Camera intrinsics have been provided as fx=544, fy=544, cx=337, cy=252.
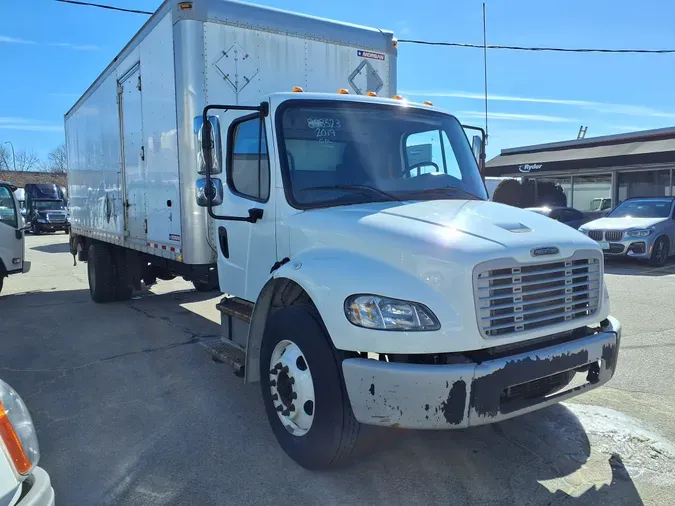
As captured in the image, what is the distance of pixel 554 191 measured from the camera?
83.6ft

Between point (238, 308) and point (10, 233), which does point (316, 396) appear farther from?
point (10, 233)

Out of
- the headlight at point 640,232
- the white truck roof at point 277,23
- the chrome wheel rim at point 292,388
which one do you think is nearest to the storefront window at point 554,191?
the headlight at point 640,232

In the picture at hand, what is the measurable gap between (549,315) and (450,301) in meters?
0.71

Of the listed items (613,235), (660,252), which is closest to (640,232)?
(613,235)

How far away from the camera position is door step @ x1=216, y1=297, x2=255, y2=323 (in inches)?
176

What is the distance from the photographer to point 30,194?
3281 centimetres

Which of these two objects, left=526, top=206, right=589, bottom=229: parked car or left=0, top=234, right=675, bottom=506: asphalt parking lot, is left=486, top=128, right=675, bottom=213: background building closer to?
left=526, top=206, right=589, bottom=229: parked car

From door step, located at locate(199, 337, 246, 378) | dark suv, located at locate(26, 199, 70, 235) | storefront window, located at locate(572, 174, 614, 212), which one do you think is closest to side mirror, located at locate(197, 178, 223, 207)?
door step, located at locate(199, 337, 246, 378)

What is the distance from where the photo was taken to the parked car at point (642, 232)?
1307cm

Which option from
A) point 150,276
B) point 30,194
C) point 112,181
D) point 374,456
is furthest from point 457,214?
point 30,194

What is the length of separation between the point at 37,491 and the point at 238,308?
8.94 feet

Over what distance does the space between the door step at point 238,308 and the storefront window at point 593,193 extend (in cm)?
2242

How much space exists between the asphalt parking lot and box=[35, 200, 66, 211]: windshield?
2976cm

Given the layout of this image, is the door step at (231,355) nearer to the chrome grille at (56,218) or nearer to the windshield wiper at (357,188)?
the windshield wiper at (357,188)
